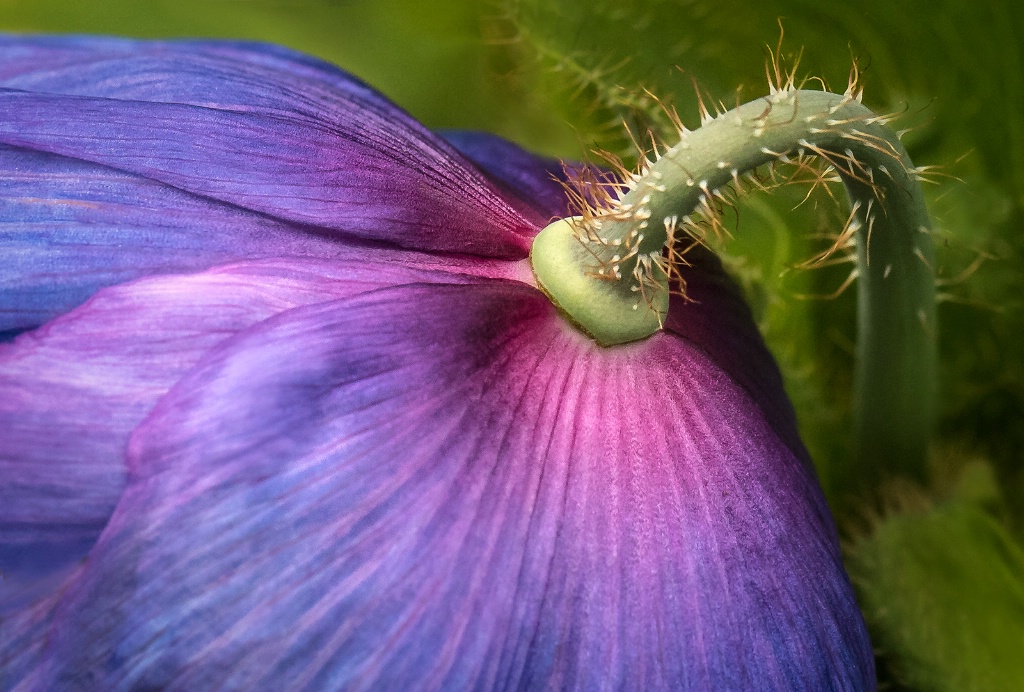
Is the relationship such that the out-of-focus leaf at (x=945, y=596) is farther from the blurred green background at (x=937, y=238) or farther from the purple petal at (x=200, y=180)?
the purple petal at (x=200, y=180)

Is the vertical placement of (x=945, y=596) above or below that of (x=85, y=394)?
below

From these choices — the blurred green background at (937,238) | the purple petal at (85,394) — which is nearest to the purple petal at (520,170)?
the blurred green background at (937,238)

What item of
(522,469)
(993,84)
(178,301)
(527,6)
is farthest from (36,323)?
(993,84)

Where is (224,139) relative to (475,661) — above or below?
above

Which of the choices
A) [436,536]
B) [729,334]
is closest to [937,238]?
[729,334]

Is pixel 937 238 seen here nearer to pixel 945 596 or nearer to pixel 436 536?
pixel 945 596

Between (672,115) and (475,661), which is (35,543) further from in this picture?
(672,115)

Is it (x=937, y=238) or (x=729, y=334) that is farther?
(x=937, y=238)

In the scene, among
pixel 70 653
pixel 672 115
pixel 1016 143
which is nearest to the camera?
pixel 70 653
